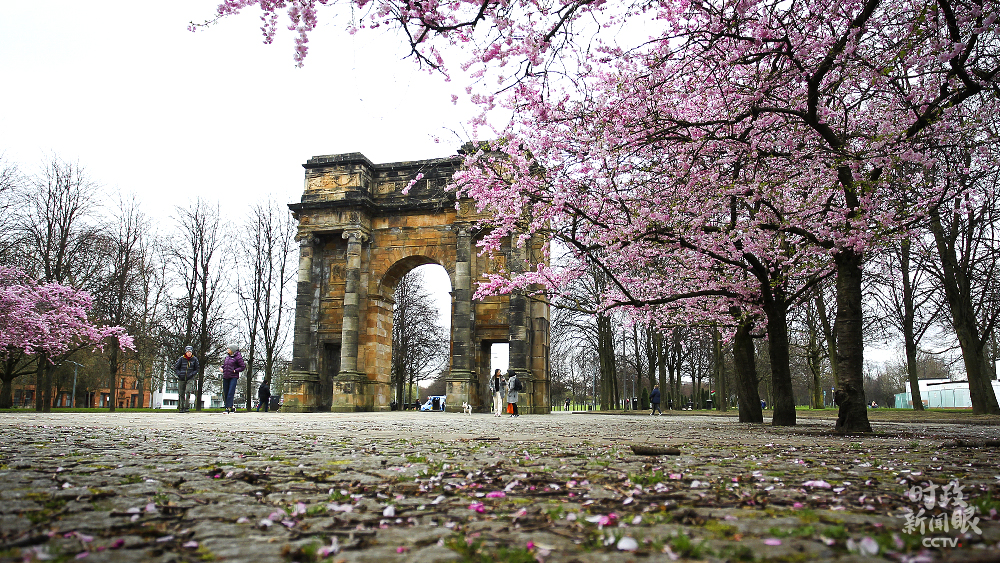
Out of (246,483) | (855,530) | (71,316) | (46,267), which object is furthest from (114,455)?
(46,267)

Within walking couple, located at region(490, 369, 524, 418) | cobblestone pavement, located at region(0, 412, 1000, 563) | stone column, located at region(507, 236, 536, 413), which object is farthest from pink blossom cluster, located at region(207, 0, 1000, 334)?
stone column, located at region(507, 236, 536, 413)

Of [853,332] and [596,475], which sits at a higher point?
[853,332]

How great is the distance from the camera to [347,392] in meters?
27.2

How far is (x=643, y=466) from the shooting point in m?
4.84

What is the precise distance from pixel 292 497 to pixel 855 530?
267 cm

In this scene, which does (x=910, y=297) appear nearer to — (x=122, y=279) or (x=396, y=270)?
(x=396, y=270)

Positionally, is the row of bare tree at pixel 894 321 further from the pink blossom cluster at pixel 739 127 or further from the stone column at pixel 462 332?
the stone column at pixel 462 332

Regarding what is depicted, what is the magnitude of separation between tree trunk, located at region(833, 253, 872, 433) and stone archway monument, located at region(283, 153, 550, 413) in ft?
54.4

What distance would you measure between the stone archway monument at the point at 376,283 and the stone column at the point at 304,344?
5cm

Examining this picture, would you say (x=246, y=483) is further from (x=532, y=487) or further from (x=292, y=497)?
(x=532, y=487)

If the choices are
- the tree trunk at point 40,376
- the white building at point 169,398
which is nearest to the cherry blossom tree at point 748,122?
the tree trunk at point 40,376

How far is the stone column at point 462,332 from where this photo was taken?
86.2 feet

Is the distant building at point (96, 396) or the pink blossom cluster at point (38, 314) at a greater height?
the pink blossom cluster at point (38, 314)

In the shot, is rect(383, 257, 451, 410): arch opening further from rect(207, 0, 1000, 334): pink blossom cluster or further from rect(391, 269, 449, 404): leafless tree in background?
rect(207, 0, 1000, 334): pink blossom cluster
